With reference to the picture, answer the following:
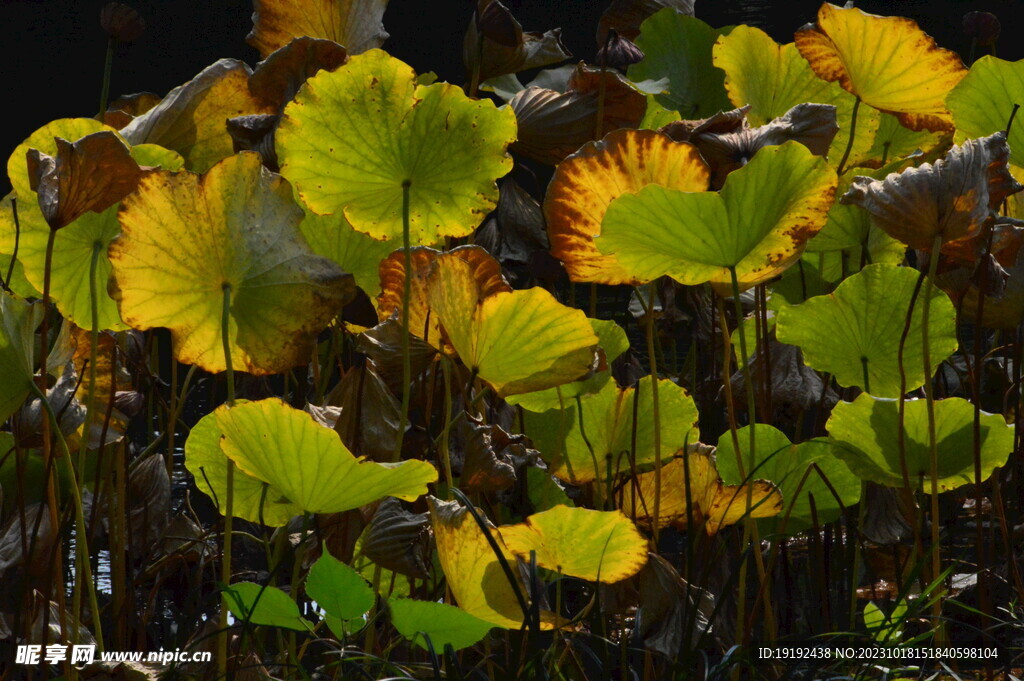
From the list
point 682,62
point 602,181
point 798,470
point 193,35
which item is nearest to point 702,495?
point 798,470

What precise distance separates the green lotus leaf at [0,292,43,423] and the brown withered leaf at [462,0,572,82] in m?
0.31

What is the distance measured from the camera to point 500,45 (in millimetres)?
696

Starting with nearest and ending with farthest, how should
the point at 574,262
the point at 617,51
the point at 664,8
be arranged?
the point at 574,262, the point at 617,51, the point at 664,8

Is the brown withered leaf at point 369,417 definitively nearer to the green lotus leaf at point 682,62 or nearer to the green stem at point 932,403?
the green stem at point 932,403

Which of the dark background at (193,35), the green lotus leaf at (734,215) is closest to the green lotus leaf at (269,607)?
the green lotus leaf at (734,215)

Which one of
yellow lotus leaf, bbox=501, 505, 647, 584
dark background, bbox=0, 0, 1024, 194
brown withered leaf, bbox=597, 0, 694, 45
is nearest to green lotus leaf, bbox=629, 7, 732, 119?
brown withered leaf, bbox=597, 0, 694, 45

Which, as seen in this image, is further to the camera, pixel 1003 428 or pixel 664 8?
pixel 664 8

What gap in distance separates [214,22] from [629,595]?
3.71 meters

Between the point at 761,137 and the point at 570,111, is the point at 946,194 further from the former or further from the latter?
the point at 570,111

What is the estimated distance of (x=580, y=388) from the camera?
0.61 m

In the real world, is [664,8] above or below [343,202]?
above

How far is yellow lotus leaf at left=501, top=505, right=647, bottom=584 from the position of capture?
Answer: 48 cm

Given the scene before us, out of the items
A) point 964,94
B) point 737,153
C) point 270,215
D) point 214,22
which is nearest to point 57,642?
point 270,215

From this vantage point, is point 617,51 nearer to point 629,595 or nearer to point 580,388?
point 580,388
